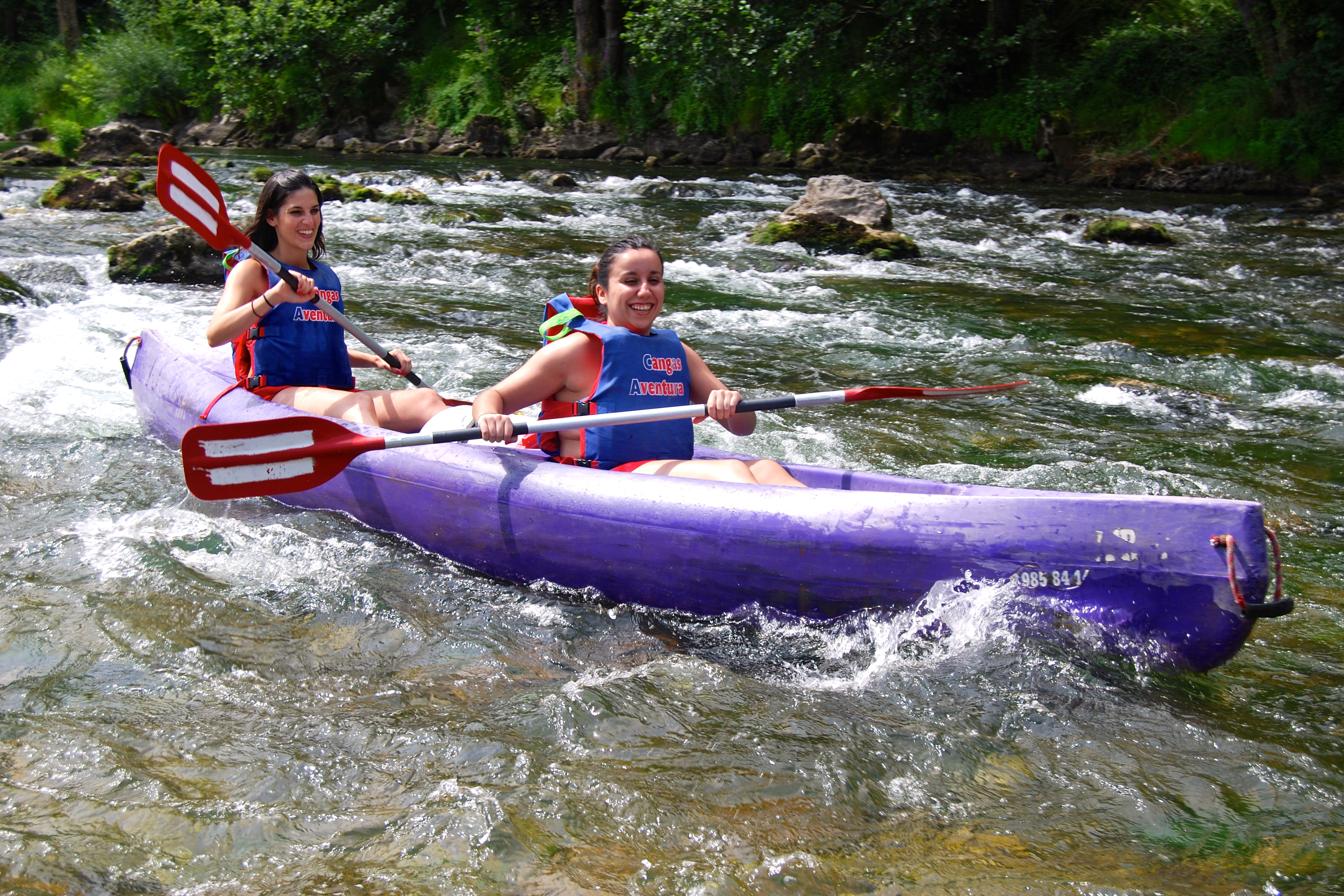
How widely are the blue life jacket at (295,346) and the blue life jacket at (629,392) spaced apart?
3.40 ft

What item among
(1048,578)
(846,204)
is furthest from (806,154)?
(1048,578)

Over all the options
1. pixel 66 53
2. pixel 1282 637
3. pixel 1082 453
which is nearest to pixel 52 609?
pixel 1282 637

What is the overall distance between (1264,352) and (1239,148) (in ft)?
27.1

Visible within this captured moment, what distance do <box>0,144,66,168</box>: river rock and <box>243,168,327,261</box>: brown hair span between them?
45.2 feet

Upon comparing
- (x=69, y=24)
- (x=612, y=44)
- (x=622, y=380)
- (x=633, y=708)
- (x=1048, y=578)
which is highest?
(x=69, y=24)

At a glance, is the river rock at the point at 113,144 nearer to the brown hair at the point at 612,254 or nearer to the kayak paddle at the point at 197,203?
the kayak paddle at the point at 197,203

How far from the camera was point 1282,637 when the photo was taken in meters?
3.22

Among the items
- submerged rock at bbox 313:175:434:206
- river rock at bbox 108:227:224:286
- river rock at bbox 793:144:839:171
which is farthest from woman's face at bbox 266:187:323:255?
river rock at bbox 793:144:839:171

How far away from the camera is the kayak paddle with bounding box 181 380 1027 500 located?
11.5 feet

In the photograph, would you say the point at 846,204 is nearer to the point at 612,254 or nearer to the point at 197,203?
the point at 197,203

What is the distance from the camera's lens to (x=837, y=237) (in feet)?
31.4

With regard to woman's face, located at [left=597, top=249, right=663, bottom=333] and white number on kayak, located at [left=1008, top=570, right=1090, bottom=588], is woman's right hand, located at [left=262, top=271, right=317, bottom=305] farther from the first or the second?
white number on kayak, located at [left=1008, top=570, right=1090, bottom=588]

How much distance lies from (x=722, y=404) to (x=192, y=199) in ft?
7.75

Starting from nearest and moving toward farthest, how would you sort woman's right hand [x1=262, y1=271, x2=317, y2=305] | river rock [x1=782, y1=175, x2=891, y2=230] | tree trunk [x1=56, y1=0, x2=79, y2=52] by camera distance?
woman's right hand [x1=262, y1=271, x2=317, y2=305], river rock [x1=782, y1=175, x2=891, y2=230], tree trunk [x1=56, y1=0, x2=79, y2=52]
